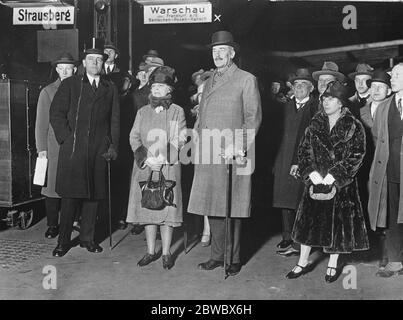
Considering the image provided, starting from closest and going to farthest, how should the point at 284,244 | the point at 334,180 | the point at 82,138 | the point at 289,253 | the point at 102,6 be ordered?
the point at 334,180 < the point at 82,138 < the point at 289,253 < the point at 284,244 < the point at 102,6

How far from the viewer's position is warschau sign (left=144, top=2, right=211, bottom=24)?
8.34 metres

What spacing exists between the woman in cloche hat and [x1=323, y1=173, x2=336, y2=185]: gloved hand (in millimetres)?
1395

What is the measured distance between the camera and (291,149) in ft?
19.4

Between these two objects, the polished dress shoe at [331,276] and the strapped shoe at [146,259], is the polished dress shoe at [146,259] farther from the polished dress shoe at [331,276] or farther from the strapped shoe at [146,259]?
the polished dress shoe at [331,276]

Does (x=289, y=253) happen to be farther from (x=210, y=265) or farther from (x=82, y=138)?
(x=82, y=138)

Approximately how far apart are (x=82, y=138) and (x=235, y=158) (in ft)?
5.51

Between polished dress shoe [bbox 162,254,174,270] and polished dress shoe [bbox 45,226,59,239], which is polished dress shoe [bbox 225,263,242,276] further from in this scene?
polished dress shoe [bbox 45,226,59,239]

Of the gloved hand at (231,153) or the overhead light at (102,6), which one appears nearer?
the gloved hand at (231,153)

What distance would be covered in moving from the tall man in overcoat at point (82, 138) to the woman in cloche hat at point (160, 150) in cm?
60

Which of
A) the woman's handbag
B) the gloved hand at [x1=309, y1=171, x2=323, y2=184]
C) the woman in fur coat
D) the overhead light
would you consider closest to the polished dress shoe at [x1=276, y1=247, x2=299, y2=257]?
the woman in fur coat

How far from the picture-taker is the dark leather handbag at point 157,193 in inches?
203

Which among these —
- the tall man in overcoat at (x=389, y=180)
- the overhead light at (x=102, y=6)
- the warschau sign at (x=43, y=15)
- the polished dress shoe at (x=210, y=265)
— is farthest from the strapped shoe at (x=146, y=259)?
the warschau sign at (x=43, y=15)

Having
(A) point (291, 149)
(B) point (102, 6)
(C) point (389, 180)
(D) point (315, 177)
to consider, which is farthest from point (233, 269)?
(B) point (102, 6)

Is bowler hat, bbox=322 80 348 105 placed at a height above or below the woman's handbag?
above
